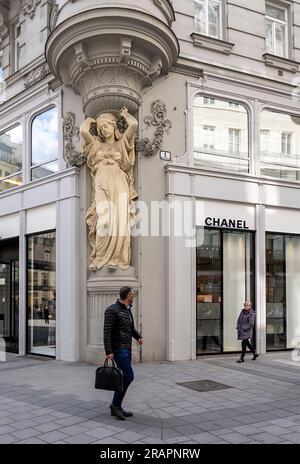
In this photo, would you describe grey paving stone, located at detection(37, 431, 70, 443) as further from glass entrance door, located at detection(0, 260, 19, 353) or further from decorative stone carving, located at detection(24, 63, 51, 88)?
decorative stone carving, located at detection(24, 63, 51, 88)

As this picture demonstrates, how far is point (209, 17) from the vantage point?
13.6 metres

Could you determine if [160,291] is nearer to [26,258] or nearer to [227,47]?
[26,258]

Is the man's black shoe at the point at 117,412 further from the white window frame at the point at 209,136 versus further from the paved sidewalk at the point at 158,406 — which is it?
the white window frame at the point at 209,136

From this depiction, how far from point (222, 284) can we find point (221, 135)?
12.6 feet

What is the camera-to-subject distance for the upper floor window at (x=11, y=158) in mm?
14867

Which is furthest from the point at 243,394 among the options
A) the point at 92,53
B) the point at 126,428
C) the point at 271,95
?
the point at 271,95

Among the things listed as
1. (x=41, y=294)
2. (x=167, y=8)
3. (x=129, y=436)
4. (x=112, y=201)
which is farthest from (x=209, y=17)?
(x=129, y=436)

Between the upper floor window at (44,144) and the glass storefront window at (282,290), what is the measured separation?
597 cm

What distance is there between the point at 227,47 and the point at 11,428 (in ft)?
35.0

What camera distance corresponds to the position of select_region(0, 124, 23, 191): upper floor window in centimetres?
1487

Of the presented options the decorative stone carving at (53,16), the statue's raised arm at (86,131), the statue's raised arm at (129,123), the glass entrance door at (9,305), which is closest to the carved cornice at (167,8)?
the statue's raised arm at (129,123)

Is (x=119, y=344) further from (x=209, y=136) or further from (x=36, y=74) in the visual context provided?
(x=36, y=74)

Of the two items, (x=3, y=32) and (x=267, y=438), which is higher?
(x=3, y=32)

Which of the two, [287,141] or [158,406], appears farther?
[287,141]
